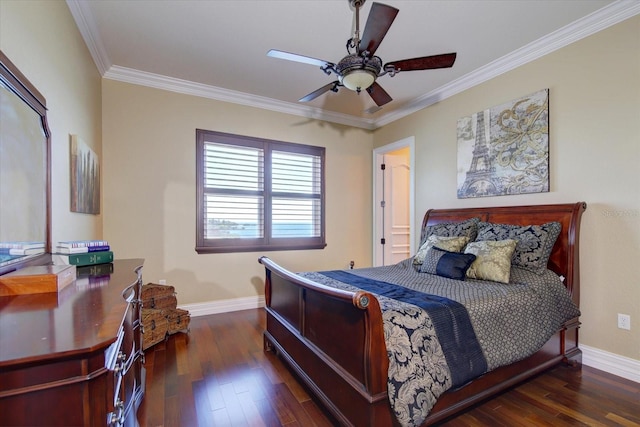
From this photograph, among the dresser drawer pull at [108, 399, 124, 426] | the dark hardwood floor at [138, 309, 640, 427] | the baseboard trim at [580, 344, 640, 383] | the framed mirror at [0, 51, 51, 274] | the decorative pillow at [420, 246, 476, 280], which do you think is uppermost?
the framed mirror at [0, 51, 51, 274]

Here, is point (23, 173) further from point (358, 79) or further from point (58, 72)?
point (358, 79)

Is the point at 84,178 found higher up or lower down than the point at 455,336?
higher up

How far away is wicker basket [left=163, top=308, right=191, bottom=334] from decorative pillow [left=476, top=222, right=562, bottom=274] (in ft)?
10.6

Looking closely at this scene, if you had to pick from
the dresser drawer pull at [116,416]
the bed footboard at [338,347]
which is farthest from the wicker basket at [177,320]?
the dresser drawer pull at [116,416]

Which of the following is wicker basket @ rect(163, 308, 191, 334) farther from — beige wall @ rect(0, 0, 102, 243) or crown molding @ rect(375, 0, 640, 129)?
crown molding @ rect(375, 0, 640, 129)

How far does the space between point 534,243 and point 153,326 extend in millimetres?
3556

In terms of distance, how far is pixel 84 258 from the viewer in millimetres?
1769

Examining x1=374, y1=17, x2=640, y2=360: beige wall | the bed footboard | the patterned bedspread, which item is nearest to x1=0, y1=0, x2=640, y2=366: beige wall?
x1=374, y1=17, x2=640, y2=360: beige wall

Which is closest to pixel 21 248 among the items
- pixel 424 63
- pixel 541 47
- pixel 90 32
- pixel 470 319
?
pixel 90 32

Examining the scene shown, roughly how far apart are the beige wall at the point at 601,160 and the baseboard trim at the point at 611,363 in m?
0.04

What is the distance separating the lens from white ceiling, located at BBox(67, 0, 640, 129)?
2365 mm

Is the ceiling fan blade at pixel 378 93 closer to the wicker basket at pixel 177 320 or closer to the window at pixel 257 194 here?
the window at pixel 257 194

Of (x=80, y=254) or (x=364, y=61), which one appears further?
(x=364, y=61)

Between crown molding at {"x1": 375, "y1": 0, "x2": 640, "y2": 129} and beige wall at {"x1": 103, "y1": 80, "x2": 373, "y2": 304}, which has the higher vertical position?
crown molding at {"x1": 375, "y1": 0, "x2": 640, "y2": 129}
